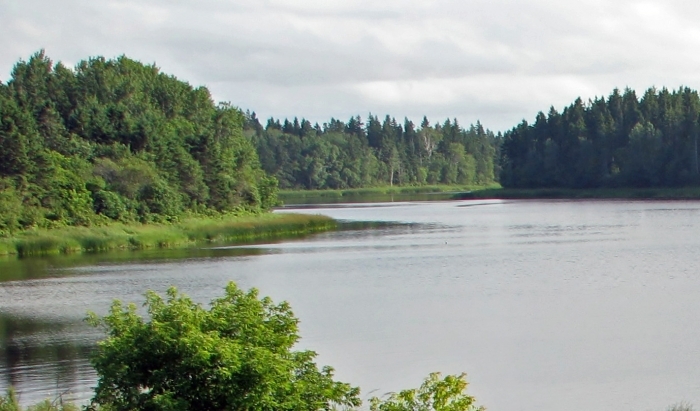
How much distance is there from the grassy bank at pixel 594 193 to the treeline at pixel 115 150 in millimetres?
59313

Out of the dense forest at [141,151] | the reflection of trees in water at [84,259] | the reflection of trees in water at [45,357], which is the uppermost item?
the dense forest at [141,151]

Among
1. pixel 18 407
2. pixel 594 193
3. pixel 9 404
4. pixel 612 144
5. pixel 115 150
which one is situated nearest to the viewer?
pixel 9 404

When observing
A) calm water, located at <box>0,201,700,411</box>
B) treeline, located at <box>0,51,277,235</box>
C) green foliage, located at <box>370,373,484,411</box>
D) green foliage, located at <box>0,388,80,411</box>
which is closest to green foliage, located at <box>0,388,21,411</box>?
green foliage, located at <box>0,388,80,411</box>

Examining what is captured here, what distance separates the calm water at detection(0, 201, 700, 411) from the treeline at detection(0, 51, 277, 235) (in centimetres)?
881

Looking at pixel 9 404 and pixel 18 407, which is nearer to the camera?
pixel 9 404

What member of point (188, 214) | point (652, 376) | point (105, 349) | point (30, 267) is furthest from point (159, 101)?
point (105, 349)

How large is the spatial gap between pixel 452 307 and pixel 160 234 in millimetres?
35640

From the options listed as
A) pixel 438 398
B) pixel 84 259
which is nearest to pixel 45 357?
pixel 438 398

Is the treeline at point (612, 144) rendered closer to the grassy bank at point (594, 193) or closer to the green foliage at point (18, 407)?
the grassy bank at point (594, 193)

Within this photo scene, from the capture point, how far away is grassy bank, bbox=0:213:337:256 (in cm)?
6159

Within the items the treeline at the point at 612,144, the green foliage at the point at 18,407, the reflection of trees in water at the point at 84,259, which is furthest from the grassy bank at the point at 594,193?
the green foliage at the point at 18,407

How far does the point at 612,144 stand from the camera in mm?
154875

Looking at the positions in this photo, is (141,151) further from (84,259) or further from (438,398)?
(438,398)

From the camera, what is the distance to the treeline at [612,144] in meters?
140
